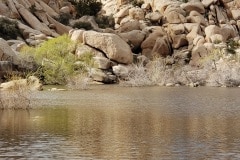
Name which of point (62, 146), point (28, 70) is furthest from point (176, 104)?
point (28, 70)

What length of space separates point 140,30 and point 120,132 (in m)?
60.3

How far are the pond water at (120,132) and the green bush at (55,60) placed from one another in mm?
19704

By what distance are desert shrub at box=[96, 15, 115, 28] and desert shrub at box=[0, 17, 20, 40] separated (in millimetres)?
18400

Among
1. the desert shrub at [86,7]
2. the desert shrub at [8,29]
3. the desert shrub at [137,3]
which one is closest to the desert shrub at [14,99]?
the desert shrub at [8,29]

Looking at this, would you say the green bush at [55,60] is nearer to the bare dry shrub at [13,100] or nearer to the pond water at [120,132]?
the pond water at [120,132]

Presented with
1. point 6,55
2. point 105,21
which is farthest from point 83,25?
point 6,55

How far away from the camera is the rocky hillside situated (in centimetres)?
6228

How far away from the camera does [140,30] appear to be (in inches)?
3098

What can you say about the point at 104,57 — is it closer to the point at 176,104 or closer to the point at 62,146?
the point at 176,104

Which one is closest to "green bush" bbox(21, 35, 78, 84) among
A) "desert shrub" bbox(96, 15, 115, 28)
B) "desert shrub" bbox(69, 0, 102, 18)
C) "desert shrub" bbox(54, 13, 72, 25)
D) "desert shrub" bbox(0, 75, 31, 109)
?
"desert shrub" bbox(0, 75, 31, 109)

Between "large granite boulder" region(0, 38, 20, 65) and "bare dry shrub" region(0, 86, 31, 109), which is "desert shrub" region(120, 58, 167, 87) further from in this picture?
"bare dry shrub" region(0, 86, 31, 109)

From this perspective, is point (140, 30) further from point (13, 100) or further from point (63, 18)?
point (13, 100)

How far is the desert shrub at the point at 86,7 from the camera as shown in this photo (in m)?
88.4

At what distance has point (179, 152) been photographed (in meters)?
15.2
